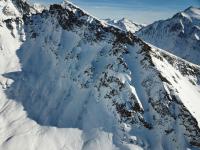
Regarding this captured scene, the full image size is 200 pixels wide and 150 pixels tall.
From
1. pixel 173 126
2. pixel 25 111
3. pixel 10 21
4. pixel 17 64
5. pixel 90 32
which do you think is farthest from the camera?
pixel 10 21

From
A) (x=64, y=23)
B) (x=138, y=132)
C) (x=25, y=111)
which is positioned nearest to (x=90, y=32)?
(x=64, y=23)

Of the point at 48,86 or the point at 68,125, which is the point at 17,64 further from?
the point at 68,125

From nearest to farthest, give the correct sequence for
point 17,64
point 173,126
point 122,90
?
1. point 173,126
2. point 122,90
3. point 17,64

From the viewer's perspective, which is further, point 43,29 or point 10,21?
point 10,21

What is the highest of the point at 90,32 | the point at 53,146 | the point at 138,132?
the point at 90,32

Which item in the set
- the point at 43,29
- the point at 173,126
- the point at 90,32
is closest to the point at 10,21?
the point at 43,29

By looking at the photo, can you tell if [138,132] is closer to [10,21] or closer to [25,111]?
[25,111]

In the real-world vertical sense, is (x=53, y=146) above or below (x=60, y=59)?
below
